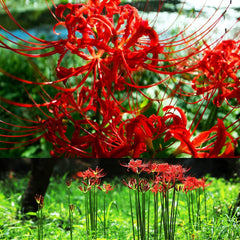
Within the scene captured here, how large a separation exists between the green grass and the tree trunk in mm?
28

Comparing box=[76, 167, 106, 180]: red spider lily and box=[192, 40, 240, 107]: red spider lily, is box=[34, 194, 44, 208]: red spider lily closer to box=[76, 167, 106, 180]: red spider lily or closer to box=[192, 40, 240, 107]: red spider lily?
box=[76, 167, 106, 180]: red spider lily

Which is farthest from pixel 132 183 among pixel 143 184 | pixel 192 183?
pixel 192 183

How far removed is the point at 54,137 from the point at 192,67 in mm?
280

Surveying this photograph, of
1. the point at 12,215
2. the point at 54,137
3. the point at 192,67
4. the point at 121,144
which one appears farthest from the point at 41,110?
the point at 12,215

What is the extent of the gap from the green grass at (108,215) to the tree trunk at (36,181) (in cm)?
3

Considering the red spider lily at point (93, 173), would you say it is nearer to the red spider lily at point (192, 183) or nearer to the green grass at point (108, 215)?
the green grass at point (108, 215)

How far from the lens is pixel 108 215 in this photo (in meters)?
0.87

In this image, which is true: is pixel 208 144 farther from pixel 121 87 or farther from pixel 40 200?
pixel 40 200

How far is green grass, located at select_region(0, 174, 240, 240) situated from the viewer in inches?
31.4

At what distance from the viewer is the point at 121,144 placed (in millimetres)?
609

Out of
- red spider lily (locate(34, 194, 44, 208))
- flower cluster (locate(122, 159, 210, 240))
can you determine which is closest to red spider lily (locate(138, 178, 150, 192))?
flower cluster (locate(122, 159, 210, 240))

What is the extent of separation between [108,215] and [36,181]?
207mm

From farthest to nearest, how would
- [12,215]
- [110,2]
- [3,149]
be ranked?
[12,215]
[3,149]
[110,2]

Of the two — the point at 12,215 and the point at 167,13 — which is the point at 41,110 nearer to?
the point at 167,13
